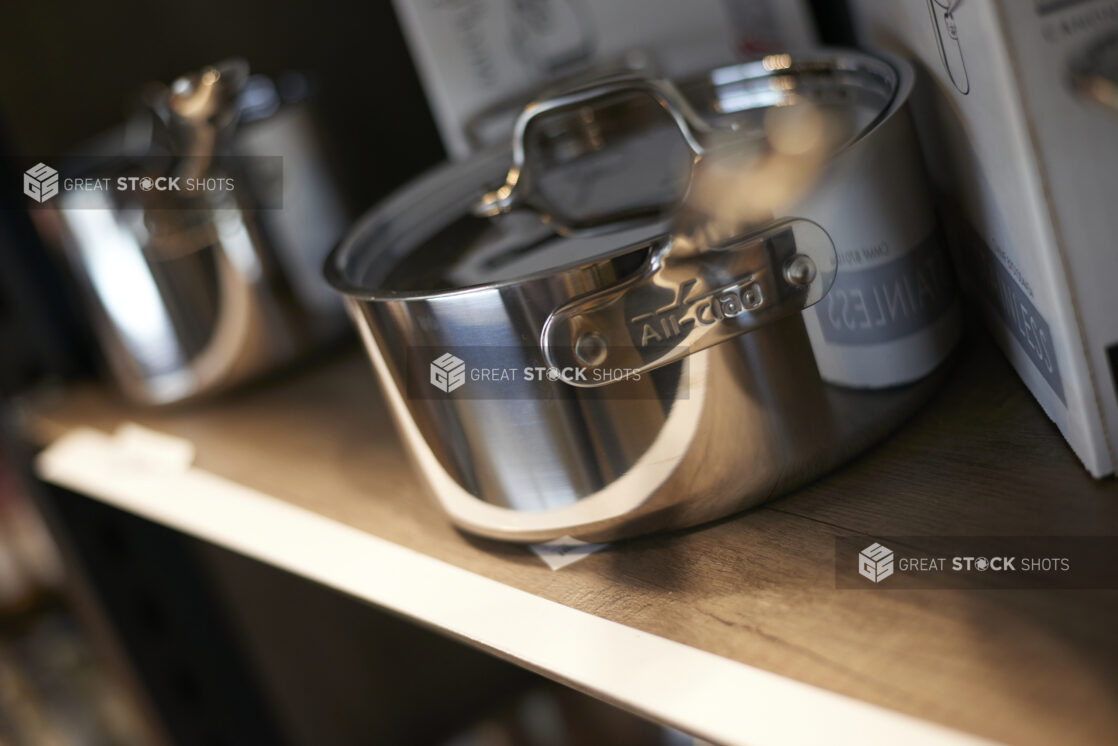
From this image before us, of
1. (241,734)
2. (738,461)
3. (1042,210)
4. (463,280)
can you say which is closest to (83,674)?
(241,734)

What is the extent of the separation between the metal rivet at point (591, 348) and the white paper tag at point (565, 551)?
8 cm

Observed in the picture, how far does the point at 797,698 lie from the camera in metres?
0.28

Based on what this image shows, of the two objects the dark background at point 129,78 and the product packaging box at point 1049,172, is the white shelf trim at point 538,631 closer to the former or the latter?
the product packaging box at point 1049,172

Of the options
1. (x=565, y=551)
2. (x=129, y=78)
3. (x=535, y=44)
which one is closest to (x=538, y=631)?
(x=565, y=551)

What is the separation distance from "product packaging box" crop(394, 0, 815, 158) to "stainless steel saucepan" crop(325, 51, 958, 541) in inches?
5.9

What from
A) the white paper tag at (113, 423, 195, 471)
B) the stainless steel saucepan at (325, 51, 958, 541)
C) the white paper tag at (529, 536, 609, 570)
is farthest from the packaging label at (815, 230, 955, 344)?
the white paper tag at (113, 423, 195, 471)

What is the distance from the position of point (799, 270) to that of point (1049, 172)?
80 mm

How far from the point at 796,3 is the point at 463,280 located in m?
0.24

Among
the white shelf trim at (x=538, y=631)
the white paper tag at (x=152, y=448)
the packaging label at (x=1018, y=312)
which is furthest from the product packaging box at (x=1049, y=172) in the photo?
the white paper tag at (x=152, y=448)

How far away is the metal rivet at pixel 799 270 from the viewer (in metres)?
0.34

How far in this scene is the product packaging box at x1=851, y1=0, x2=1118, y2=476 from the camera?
0.92ft

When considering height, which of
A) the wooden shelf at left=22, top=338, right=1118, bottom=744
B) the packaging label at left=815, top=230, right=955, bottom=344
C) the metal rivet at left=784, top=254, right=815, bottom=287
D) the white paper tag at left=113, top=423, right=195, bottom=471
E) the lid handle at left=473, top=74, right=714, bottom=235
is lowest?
the wooden shelf at left=22, top=338, right=1118, bottom=744

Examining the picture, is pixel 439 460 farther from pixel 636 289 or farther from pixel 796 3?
pixel 796 3

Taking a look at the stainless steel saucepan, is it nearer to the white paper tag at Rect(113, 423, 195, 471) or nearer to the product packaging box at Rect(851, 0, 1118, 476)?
the product packaging box at Rect(851, 0, 1118, 476)
